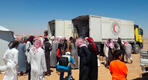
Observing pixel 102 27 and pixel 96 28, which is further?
pixel 102 27

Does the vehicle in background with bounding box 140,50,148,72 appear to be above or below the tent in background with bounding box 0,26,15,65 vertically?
below

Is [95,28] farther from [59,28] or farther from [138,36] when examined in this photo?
[138,36]

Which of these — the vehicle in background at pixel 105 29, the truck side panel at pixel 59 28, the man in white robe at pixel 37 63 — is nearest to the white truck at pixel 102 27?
the vehicle in background at pixel 105 29

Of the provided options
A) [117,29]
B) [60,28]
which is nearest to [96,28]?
[117,29]

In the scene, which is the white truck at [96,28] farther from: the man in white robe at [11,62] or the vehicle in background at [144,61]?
the man in white robe at [11,62]

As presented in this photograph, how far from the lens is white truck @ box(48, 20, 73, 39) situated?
11.4 m

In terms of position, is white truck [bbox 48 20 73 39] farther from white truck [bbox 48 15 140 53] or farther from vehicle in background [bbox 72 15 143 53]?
vehicle in background [bbox 72 15 143 53]

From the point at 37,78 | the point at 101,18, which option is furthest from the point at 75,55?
the point at 101,18

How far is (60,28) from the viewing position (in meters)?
11.6

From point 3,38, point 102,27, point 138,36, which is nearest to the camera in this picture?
point 3,38

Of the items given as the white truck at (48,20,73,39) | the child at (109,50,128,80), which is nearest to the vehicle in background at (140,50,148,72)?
the child at (109,50,128,80)

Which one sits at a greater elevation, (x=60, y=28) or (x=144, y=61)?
(x=60, y=28)

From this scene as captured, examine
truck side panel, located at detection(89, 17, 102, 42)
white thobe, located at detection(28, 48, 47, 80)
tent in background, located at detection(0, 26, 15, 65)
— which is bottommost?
white thobe, located at detection(28, 48, 47, 80)

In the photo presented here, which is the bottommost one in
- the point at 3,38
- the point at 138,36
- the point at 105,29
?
the point at 3,38
